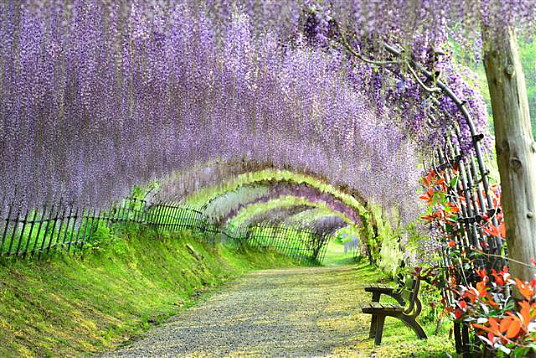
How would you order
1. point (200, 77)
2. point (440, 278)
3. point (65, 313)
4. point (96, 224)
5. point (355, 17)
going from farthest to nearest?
1. point (96, 224)
2. point (65, 313)
3. point (200, 77)
4. point (440, 278)
5. point (355, 17)

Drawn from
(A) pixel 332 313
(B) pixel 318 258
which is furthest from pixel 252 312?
(B) pixel 318 258

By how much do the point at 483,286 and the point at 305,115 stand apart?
3.69 meters

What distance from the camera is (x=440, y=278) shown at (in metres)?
5.11

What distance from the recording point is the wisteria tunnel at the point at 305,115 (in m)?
3.23

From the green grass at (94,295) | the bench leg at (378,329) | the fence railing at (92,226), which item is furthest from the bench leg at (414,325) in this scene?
the fence railing at (92,226)

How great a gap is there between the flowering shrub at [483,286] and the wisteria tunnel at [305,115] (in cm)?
1

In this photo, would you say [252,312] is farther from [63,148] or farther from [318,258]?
[318,258]

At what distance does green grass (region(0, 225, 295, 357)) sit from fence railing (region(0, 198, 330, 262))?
0.21m

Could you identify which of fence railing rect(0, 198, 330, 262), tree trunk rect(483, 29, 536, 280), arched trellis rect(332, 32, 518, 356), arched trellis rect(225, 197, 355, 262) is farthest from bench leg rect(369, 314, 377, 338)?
arched trellis rect(225, 197, 355, 262)

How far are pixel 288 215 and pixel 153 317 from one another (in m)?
18.5

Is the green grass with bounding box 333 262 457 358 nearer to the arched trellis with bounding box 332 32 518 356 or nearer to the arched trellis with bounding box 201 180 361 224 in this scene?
the arched trellis with bounding box 332 32 518 356

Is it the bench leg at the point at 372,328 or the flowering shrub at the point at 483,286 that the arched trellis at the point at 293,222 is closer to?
the bench leg at the point at 372,328

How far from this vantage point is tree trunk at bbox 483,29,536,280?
3.34 metres

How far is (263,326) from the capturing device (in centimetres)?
786
